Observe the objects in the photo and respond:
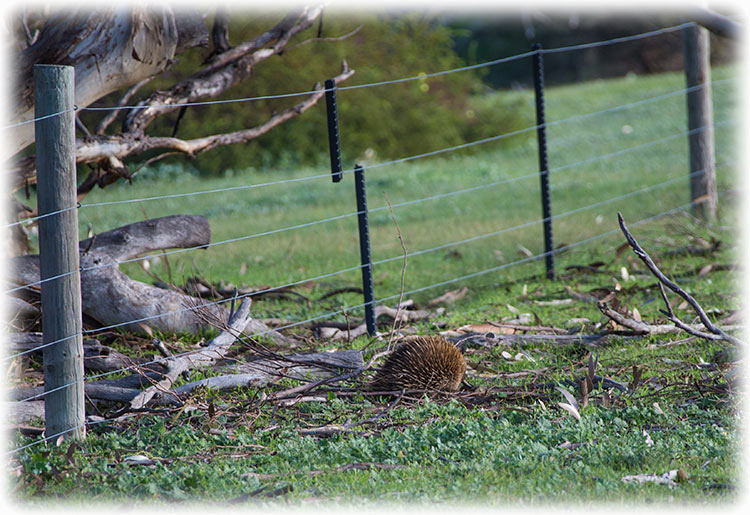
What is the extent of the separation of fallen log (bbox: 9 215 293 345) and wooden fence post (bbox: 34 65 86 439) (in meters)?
1.21

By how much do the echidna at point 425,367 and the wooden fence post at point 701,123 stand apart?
557 cm

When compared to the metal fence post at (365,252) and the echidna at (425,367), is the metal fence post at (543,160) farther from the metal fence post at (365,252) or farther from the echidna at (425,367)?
the echidna at (425,367)

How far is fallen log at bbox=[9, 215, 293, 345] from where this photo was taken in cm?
495

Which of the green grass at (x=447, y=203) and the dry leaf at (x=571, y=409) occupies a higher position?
the green grass at (x=447, y=203)

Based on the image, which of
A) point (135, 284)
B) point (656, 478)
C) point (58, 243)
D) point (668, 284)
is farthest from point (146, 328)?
point (656, 478)

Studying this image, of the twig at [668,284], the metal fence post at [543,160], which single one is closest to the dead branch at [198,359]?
the twig at [668,284]

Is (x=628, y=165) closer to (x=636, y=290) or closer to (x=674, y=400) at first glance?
(x=636, y=290)

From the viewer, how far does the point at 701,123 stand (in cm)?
849

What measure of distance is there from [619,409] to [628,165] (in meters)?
11.2

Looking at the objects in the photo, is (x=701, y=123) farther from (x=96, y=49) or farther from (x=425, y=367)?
(x=96, y=49)

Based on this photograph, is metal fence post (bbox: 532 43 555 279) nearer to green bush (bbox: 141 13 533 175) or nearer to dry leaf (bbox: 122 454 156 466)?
dry leaf (bbox: 122 454 156 466)

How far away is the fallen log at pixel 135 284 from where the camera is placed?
4.95 m

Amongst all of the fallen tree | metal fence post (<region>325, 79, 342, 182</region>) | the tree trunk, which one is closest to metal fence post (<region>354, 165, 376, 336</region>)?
metal fence post (<region>325, 79, 342, 182</region>)

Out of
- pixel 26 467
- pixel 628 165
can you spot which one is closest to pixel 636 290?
pixel 26 467
